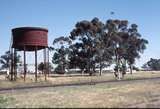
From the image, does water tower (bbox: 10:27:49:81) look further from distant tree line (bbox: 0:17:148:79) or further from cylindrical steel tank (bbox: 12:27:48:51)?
distant tree line (bbox: 0:17:148:79)

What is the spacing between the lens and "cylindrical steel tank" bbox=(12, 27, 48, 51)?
195 feet

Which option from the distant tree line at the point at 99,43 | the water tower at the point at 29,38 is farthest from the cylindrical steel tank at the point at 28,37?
the distant tree line at the point at 99,43

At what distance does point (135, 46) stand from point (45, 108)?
10041 cm

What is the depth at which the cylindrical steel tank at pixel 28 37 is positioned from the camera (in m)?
59.6

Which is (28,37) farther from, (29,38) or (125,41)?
(125,41)

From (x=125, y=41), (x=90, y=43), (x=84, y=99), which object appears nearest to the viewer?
(x=84, y=99)

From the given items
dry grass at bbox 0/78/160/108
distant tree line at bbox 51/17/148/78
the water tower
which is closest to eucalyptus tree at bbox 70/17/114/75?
distant tree line at bbox 51/17/148/78

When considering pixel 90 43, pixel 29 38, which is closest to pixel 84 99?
pixel 29 38

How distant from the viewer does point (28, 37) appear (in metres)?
59.6

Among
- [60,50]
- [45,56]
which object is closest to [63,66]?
[60,50]

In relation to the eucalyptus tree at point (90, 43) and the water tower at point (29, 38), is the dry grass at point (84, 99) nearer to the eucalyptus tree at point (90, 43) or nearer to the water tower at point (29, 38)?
the water tower at point (29, 38)

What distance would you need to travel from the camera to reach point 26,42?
5956 cm

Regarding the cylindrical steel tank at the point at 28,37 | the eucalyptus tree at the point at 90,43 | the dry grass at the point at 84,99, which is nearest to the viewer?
the dry grass at the point at 84,99

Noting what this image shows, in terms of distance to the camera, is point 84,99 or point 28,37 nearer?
point 84,99
